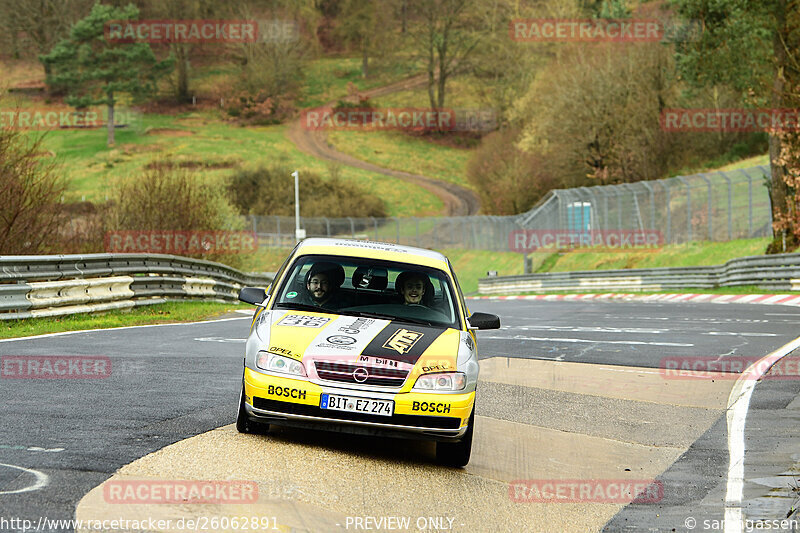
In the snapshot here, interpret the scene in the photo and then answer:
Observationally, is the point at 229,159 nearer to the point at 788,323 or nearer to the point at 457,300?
the point at 788,323

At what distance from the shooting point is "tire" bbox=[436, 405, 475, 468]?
7254 mm

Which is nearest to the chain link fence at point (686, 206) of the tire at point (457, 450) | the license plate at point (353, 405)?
the tire at point (457, 450)

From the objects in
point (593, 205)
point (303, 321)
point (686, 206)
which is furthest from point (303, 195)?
point (303, 321)

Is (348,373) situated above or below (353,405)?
above

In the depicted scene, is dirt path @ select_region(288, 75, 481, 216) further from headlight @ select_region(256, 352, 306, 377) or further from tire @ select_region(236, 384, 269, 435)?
headlight @ select_region(256, 352, 306, 377)

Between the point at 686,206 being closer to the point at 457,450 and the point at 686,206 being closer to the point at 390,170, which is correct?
the point at 457,450

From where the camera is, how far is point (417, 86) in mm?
124938

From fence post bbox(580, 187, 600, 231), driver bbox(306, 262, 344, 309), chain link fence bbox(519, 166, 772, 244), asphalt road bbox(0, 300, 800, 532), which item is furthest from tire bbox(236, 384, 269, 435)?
fence post bbox(580, 187, 600, 231)

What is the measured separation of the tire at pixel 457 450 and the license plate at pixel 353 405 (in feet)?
2.13

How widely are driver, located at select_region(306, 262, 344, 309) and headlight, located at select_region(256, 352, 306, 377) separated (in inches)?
43.3

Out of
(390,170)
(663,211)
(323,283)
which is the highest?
(323,283)

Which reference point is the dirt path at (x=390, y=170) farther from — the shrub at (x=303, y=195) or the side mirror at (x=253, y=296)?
the side mirror at (x=253, y=296)

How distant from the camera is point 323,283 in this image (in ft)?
27.1

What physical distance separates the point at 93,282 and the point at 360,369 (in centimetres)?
1205
